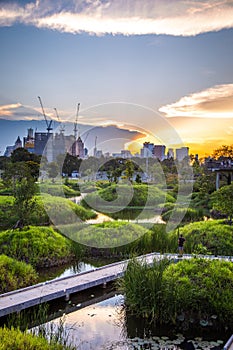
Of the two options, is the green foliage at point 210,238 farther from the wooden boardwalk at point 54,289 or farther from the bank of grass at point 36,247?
the bank of grass at point 36,247

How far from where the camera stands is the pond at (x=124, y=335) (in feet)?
23.5

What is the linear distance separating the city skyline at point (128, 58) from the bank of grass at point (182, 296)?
391 inches

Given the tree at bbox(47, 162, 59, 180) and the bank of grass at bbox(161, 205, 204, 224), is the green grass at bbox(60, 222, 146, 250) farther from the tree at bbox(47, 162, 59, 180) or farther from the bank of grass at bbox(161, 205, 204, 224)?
the tree at bbox(47, 162, 59, 180)

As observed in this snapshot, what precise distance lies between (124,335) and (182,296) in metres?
1.23

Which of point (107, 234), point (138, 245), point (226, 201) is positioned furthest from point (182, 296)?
point (226, 201)

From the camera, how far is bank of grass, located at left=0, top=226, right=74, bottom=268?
12.1 m

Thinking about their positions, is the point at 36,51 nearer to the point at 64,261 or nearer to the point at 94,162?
the point at 64,261

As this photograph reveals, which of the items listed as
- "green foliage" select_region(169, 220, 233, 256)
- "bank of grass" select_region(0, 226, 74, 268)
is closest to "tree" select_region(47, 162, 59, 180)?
"green foliage" select_region(169, 220, 233, 256)

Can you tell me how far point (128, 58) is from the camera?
19.2 meters

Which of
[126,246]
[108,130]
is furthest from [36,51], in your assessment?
[126,246]

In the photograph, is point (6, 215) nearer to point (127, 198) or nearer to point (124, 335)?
point (124, 335)

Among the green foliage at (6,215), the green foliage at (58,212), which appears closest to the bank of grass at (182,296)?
the green foliage at (6,215)

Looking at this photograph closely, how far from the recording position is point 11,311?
318 inches

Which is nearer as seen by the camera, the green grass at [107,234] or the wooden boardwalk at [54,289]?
the wooden boardwalk at [54,289]
